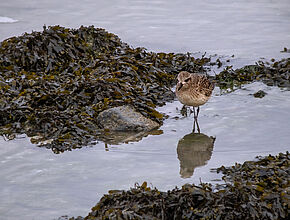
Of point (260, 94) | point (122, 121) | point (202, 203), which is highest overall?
point (260, 94)

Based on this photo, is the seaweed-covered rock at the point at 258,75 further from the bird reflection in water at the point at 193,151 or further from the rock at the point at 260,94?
the bird reflection in water at the point at 193,151

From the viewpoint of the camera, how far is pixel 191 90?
20.7 feet

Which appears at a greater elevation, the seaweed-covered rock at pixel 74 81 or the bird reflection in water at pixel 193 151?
the seaweed-covered rock at pixel 74 81

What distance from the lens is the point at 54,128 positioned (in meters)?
5.81

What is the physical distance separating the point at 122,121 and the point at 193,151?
1.07 metres

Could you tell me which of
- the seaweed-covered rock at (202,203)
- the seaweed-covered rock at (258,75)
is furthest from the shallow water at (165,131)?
the seaweed-covered rock at (202,203)

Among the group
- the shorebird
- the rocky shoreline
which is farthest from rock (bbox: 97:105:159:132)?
the shorebird

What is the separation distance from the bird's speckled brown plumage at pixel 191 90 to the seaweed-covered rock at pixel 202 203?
2.34 metres

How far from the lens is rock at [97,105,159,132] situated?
6.01 meters

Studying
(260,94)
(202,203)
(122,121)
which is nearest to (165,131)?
(122,121)

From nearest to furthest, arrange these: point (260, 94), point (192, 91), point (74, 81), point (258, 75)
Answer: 1. point (192, 91)
2. point (74, 81)
3. point (260, 94)
4. point (258, 75)

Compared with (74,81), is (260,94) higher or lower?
lower

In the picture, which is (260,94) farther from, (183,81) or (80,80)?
(80,80)

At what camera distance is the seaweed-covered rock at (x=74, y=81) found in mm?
5891
